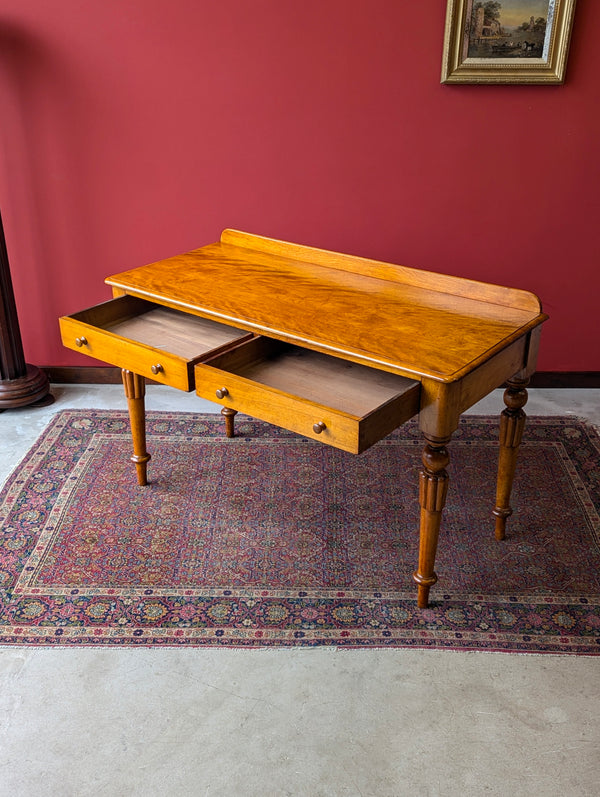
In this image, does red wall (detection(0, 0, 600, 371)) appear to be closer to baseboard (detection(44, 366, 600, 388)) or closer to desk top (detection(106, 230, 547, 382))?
baseboard (detection(44, 366, 600, 388))

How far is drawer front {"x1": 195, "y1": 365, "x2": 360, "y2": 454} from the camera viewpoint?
2.04 meters

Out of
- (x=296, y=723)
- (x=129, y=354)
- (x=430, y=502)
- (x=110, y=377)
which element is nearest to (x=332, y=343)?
(x=430, y=502)

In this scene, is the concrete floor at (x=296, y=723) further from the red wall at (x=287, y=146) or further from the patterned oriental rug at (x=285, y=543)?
the red wall at (x=287, y=146)

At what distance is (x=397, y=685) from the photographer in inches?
86.0

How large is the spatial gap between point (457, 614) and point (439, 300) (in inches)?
36.4

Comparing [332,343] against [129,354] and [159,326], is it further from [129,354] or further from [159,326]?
[159,326]

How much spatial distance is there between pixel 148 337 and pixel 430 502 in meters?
1.06

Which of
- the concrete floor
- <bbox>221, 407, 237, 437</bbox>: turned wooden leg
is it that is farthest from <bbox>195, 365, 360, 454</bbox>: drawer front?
<bbox>221, 407, 237, 437</bbox>: turned wooden leg

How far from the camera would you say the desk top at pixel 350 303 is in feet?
7.23

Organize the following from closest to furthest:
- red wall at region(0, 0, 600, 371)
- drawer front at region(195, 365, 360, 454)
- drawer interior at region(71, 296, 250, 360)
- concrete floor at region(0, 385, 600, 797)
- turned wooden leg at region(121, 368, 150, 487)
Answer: concrete floor at region(0, 385, 600, 797) → drawer front at region(195, 365, 360, 454) → drawer interior at region(71, 296, 250, 360) → turned wooden leg at region(121, 368, 150, 487) → red wall at region(0, 0, 600, 371)

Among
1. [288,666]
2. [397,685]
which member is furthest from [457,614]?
[288,666]

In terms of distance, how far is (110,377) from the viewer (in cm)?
383

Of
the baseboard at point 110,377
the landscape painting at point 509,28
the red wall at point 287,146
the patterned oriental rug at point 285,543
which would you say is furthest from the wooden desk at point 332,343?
the landscape painting at point 509,28

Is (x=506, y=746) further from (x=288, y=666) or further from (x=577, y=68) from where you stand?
(x=577, y=68)
